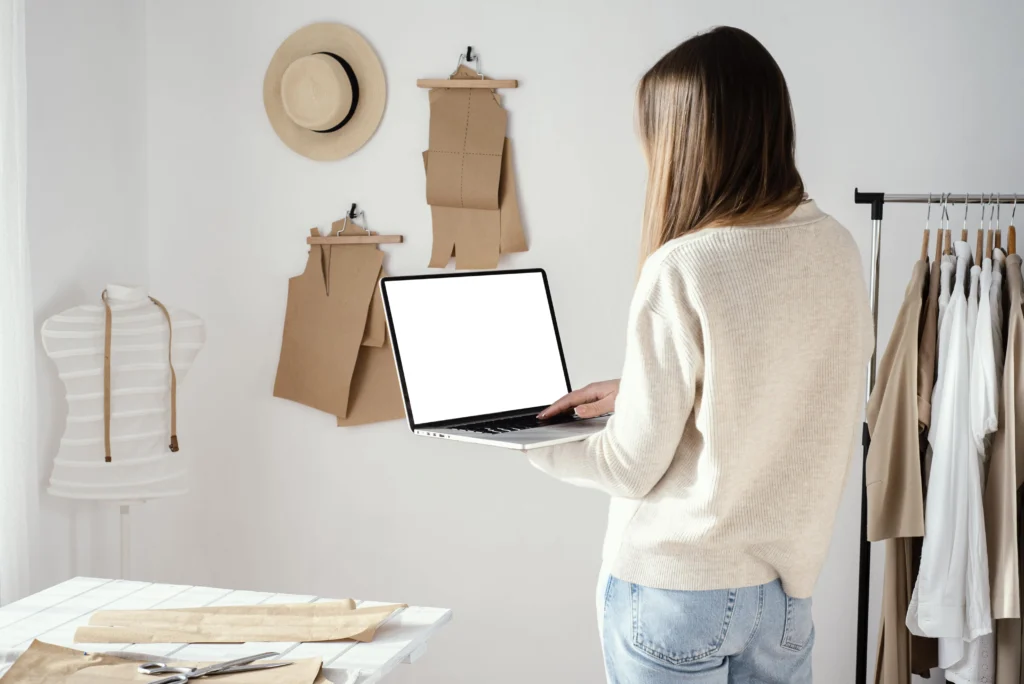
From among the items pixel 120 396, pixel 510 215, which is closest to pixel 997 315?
pixel 510 215

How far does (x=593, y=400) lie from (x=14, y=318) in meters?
1.45

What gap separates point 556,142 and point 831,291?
163 centimetres

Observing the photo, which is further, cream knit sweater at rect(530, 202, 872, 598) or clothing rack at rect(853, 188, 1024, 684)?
clothing rack at rect(853, 188, 1024, 684)

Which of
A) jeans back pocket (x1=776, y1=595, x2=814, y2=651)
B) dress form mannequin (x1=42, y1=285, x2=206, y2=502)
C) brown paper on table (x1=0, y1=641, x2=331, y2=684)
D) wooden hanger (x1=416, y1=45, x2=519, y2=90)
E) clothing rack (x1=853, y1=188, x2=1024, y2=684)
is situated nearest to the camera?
jeans back pocket (x1=776, y1=595, x2=814, y2=651)

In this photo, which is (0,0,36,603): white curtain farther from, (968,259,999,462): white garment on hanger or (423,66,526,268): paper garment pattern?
(968,259,999,462): white garment on hanger

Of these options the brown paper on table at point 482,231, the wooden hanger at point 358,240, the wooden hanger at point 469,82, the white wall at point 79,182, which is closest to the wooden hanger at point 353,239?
the wooden hanger at point 358,240

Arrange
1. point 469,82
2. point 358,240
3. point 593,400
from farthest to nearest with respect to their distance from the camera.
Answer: point 358,240 → point 469,82 → point 593,400

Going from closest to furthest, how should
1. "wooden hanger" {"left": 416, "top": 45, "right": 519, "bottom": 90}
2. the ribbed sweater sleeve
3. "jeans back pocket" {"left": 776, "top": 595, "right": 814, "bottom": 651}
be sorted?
the ribbed sweater sleeve
"jeans back pocket" {"left": 776, "top": 595, "right": 814, "bottom": 651}
"wooden hanger" {"left": 416, "top": 45, "right": 519, "bottom": 90}

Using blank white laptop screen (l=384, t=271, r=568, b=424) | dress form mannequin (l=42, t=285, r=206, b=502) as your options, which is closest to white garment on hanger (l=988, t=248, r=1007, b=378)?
blank white laptop screen (l=384, t=271, r=568, b=424)

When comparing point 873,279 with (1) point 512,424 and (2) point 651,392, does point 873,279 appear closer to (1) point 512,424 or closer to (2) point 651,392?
(1) point 512,424

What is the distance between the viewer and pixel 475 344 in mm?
1577

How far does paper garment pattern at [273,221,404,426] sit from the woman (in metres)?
1.68

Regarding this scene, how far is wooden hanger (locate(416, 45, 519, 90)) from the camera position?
2.55 meters

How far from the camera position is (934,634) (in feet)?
6.41
